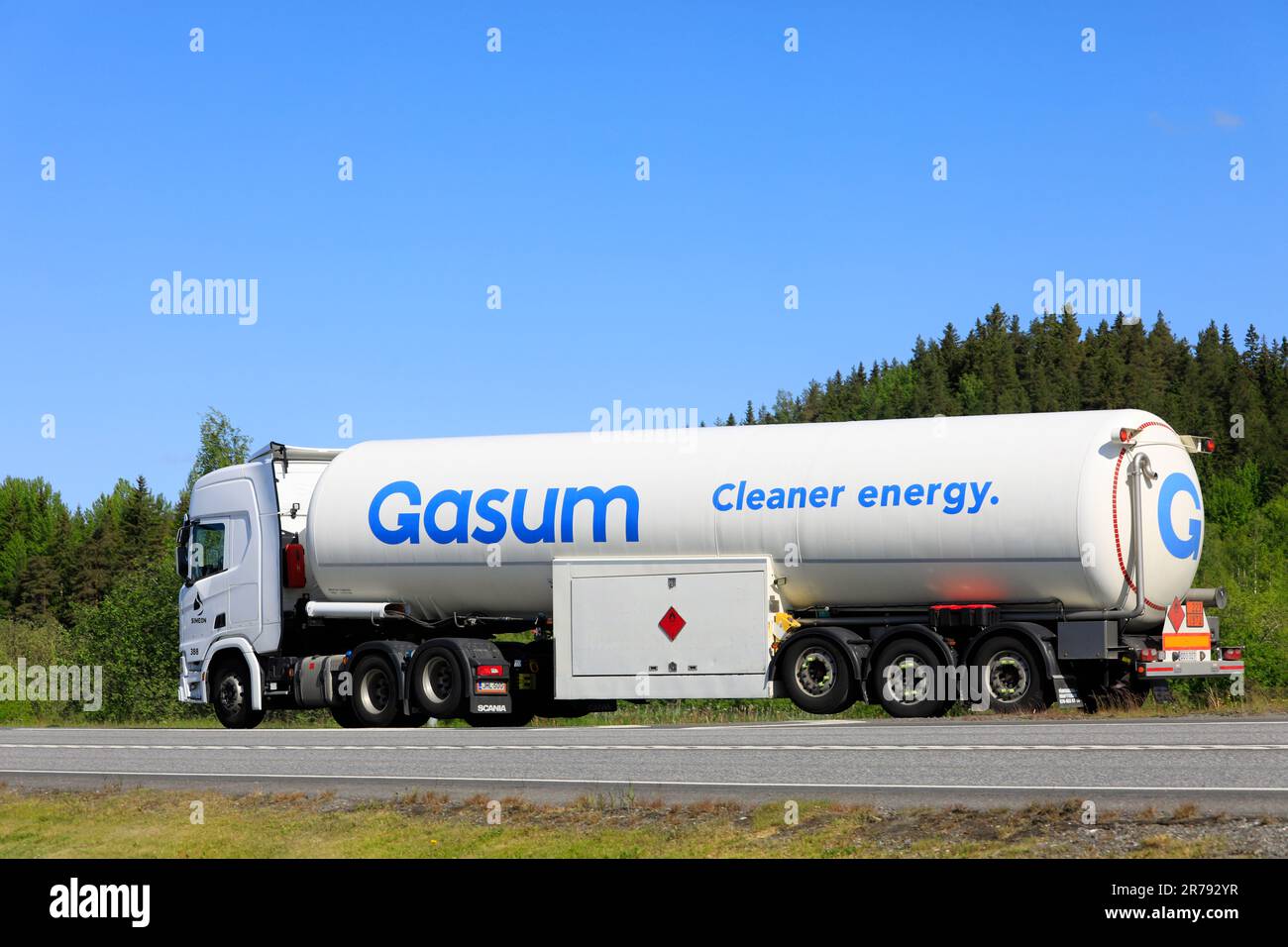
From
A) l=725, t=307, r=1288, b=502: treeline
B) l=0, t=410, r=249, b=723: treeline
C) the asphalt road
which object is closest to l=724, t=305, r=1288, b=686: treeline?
l=725, t=307, r=1288, b=502: treeline

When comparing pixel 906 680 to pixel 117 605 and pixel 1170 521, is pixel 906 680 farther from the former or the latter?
pixel 117 605

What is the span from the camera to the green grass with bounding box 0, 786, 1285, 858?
10.1 meters

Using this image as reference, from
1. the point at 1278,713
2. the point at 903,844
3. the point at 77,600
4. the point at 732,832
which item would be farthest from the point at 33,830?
the point at 77,600

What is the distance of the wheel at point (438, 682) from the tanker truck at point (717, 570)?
0.03 metres

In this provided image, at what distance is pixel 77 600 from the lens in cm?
13575

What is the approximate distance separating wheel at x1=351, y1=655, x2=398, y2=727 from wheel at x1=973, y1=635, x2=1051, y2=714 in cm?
823

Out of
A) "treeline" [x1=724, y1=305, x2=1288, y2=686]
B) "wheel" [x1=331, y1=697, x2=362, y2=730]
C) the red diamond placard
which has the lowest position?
"wheel" [x1=331, y1=697, x2=362, y2=730]

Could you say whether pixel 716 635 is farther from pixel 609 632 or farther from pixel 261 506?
pixel 261 506

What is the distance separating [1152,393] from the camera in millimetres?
149375

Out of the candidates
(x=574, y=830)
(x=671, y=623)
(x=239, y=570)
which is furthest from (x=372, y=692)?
(x=574, y=830)

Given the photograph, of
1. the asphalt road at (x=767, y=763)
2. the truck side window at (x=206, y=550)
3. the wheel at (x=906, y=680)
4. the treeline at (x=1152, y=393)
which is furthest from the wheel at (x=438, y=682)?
the treeline at (x=1152, y=393)

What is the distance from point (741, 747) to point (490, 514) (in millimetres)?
6928

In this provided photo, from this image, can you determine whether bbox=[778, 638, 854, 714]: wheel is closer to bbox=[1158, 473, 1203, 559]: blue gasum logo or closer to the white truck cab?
bbox=[1158, 473, 1203, 559]: blue gasum logo
